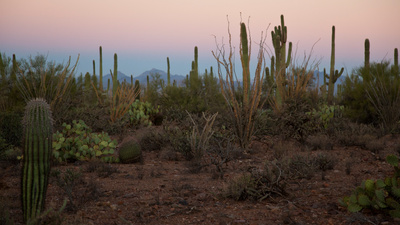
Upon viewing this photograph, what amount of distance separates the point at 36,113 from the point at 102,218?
4.63 ft

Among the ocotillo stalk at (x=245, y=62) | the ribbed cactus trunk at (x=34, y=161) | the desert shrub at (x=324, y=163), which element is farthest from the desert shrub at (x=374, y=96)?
the ribbed cactus trunk at (x=34, y=161)

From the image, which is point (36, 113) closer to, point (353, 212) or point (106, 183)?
point (106, 183)

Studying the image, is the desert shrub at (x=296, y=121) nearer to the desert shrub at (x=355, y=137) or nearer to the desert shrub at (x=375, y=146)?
the desert shrub at (x=355, y=137)

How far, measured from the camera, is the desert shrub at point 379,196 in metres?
4.03

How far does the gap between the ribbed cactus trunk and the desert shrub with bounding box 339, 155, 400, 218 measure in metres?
3.30

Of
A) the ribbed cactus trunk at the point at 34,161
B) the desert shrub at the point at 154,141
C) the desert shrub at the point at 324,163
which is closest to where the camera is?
the ribbed cactus trunk at the point at 34,161

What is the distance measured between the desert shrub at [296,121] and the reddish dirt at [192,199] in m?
2.15

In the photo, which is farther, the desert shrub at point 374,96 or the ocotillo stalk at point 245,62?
the desert shrub at point 374,96

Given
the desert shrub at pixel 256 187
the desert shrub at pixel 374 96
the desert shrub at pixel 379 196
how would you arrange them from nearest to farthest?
the desert shrub at pixel 379 196
the desert shrub at pixel 256 187
the desert shrub at pixel 374 96

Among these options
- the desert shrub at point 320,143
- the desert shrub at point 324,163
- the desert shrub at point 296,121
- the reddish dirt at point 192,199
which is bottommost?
the reddish dirt at point 192,199

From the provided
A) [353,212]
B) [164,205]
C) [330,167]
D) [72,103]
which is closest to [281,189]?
[353,212]

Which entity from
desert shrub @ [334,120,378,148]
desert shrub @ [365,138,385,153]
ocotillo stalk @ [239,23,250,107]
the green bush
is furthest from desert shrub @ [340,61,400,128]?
the green bush

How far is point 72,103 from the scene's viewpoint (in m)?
12.5

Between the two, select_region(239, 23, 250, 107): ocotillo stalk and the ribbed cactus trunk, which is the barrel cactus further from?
the ribbed cactus trunk
